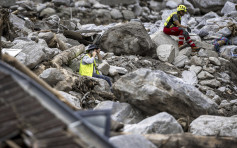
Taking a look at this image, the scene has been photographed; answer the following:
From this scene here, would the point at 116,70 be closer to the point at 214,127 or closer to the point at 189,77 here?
the point at 189,77

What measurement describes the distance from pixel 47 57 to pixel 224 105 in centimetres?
414

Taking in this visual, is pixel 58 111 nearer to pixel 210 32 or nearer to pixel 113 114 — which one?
pixel 113 114

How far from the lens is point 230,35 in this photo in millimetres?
12070

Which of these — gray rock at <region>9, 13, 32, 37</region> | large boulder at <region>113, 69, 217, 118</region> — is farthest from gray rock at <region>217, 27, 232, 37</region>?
large boulder at <region>113, 69, 217, 118</region>

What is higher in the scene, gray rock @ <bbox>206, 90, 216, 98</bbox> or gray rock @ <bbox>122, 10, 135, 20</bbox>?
gray rock @ <bbox>206, 90, 216, 98</bbox>

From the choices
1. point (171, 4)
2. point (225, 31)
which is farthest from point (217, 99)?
point (171, 4)

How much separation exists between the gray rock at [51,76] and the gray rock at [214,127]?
9.46 ft

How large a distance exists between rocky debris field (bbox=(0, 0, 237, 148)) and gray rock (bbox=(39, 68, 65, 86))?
2 cm

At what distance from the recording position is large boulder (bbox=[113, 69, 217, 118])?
5.19m

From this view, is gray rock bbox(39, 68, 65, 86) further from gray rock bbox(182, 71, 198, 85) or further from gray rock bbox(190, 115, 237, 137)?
gray rock bbox(182, 71, 198, 85)

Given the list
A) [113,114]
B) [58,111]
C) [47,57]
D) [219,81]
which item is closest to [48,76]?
[47,57]

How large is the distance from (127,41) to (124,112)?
4.92m

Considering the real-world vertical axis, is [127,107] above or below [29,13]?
above

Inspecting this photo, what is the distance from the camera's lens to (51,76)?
6371 mm
